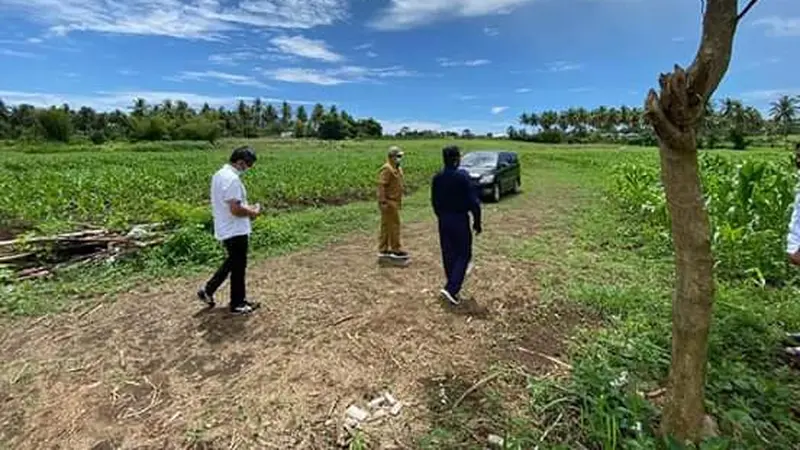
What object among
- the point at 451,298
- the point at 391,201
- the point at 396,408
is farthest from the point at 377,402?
the point at 391,201

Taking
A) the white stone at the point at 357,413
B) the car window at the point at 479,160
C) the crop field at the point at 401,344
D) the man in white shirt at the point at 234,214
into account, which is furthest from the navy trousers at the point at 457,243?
the car window at the point at 479,160

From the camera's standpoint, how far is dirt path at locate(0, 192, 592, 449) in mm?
3613

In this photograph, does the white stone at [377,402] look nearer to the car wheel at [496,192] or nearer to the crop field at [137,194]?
the crop field at [137,194]

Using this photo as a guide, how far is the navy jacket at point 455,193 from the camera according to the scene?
18.1ft

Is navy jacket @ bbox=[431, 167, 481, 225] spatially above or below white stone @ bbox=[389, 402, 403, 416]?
above

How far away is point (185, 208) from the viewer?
31.3 ft

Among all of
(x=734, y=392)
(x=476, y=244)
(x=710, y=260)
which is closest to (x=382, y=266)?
(x=476, y=244)

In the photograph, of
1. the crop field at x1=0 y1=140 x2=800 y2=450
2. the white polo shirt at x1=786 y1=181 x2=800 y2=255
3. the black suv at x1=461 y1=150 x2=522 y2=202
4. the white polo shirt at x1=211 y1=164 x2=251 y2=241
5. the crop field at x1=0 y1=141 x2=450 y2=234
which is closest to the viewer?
the crop field at x1=0 y1=140 x2=800 y2=450

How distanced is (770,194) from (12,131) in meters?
71.0

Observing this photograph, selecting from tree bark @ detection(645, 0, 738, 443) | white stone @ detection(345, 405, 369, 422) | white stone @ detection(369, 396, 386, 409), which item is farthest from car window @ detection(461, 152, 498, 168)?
tree bark @ detection(645, 0, 738, 443)

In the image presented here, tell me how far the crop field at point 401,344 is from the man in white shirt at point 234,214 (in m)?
0.40

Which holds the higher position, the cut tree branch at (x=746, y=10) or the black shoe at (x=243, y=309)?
the cut tree branch at (x=746, y=10)

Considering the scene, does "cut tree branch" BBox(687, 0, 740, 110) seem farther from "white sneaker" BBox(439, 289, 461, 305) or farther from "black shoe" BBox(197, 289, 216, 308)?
"black shoe" BBox(197, 289, 216, 308)

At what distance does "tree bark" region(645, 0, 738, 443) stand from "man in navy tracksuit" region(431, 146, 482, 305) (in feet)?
9.14
